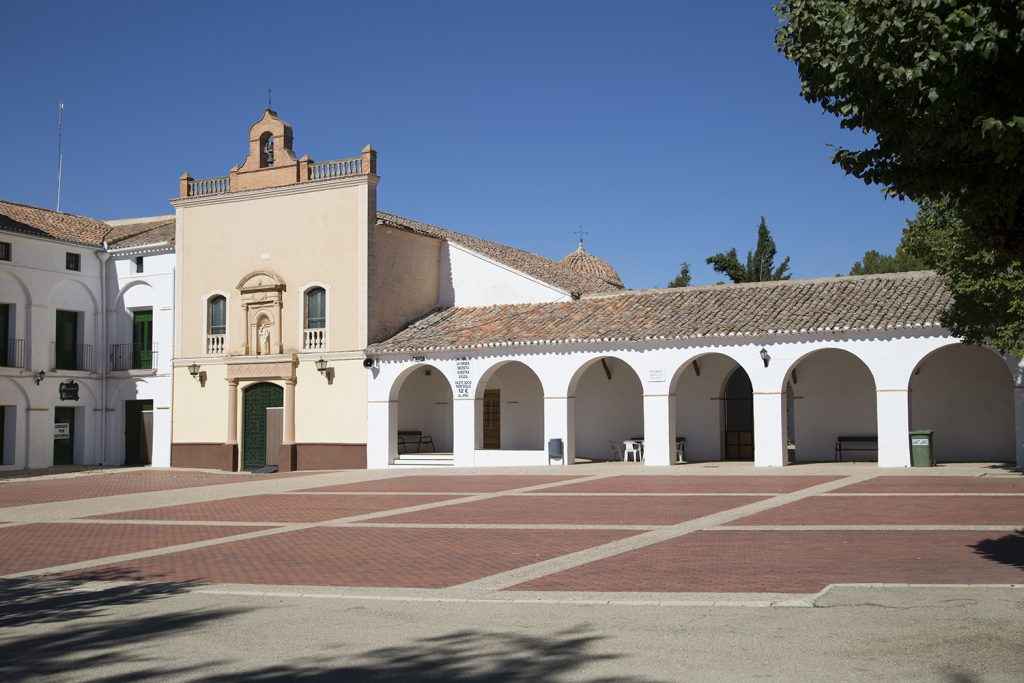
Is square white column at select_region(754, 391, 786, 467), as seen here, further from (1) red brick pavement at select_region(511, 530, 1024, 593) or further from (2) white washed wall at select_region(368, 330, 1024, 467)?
(1) red brick pavement at select_region(511, 530, 1024, 593)

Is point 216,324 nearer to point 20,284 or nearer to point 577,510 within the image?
point 20,284

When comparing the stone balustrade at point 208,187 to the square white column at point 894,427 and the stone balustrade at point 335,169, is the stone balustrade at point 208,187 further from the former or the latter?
the square white column at point 894,427

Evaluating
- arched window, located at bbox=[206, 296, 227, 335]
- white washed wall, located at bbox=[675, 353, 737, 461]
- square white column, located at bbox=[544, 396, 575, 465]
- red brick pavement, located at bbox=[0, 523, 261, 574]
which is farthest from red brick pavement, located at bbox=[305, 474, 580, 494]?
arched window, located at bbox=[206, 296, 227, 335]

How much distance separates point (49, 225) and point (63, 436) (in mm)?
6788

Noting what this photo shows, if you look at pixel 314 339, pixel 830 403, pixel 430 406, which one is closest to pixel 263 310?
pixel 314 339

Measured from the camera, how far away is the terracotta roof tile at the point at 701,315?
23.5m

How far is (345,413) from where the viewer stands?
28.7 metres

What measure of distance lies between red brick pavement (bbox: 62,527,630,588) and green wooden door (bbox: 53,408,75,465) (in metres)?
20.7

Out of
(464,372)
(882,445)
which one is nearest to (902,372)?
(882,445)

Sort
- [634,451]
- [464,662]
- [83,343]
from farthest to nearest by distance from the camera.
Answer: [83,343]
[634,451]
[464,662]

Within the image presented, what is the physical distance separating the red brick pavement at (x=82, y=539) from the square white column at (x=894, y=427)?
584 inches

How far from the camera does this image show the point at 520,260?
35500 mm

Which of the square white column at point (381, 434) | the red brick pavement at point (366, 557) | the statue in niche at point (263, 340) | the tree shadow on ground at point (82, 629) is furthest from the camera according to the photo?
the statue in niche at point (263, 340)

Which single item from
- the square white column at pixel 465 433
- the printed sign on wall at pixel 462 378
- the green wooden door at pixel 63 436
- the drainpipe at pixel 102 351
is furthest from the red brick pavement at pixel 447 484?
the green wooden door at pixel 63 436
